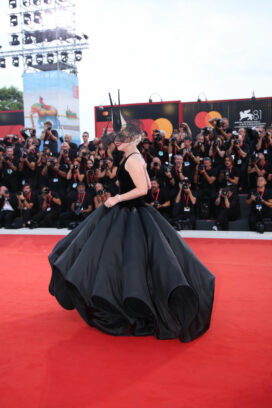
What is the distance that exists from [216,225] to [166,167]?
1534 millimetres

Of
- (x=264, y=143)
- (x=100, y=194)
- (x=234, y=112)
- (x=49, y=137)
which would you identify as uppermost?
(x=234, y=112)

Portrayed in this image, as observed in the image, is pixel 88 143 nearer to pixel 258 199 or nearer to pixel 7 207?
pixel 7 207

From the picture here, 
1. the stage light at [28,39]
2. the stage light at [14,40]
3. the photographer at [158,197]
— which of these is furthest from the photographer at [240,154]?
the stage light at [14,40]

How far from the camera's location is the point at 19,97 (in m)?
40.6

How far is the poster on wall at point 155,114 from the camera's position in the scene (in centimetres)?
1169

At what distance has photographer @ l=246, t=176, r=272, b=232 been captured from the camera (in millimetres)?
6949

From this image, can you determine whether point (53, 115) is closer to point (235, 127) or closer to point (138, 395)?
point (235, 127)

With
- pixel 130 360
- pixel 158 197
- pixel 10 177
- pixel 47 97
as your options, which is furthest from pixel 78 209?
pixel 47 97

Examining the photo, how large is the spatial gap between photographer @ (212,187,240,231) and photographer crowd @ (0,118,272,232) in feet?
0.06

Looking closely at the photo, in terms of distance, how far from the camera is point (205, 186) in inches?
308

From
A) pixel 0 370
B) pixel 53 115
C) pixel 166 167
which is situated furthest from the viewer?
pixel 53 115

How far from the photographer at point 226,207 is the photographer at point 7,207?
4264mm

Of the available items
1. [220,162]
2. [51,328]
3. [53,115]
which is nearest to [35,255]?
[51,328]

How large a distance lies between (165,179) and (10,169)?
3.59m
